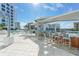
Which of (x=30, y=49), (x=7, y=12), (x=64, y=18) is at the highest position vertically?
(x=7, y=12)

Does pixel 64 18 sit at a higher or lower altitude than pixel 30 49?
higher

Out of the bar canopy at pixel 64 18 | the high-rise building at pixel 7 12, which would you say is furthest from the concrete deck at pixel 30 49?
the bar canopy at pixel 64 18

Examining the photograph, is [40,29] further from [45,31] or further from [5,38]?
[5,38]

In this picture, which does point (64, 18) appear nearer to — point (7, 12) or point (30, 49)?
point (30, 49)

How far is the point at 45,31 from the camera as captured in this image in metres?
6.19

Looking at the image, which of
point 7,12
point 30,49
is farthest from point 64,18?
point 7,12

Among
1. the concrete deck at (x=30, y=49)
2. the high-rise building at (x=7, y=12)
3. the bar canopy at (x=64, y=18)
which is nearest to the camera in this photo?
the bar canopy at (x=64, y=18)

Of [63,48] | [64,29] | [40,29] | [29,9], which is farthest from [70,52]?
[29,9]

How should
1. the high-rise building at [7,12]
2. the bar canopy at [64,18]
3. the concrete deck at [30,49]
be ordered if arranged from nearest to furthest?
1. the bar canopy at [64,18]
2. the concrete deck at [30,49]
3. the high-rise building at [7,12]

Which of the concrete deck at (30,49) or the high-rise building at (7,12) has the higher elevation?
the high-rise building at (7,12)

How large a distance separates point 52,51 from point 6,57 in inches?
52.1

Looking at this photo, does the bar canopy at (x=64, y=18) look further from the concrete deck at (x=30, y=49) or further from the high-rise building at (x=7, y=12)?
the high-rise building at (x=7, y=12)

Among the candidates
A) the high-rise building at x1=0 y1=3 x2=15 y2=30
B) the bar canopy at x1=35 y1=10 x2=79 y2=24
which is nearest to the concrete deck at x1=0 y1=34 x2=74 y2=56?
the high-rise building at x1=0 y1=3 x2=15 y2=30

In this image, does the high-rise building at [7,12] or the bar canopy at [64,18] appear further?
the high-rise building at [7,12]
